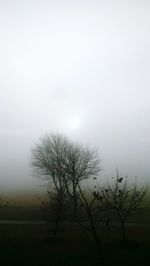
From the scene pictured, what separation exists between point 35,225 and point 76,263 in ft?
74.1

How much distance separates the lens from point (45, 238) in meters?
33.5

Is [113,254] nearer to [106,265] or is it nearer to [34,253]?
[106,265]

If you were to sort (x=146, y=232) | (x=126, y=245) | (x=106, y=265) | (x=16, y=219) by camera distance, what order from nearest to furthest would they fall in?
(x=106, y=265) < (x=126, y=245) < (x=146, y=232) < (x=16, y=219)

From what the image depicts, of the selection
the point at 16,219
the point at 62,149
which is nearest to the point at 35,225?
the point at 16,219

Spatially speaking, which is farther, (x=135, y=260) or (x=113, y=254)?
(x=113, y=254)

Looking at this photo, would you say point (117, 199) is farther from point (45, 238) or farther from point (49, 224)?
point (49, 224)

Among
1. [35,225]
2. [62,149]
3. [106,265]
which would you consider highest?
[62,149]

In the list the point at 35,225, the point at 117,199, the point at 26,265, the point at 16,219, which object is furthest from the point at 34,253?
the point at 16,219

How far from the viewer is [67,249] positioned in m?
27.0

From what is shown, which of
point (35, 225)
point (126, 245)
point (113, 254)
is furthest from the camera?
point (35, 225)

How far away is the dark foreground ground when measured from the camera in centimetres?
2234

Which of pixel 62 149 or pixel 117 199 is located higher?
pixel 62 149

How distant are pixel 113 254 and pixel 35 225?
21062 mm

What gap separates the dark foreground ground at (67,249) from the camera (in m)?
22.3
